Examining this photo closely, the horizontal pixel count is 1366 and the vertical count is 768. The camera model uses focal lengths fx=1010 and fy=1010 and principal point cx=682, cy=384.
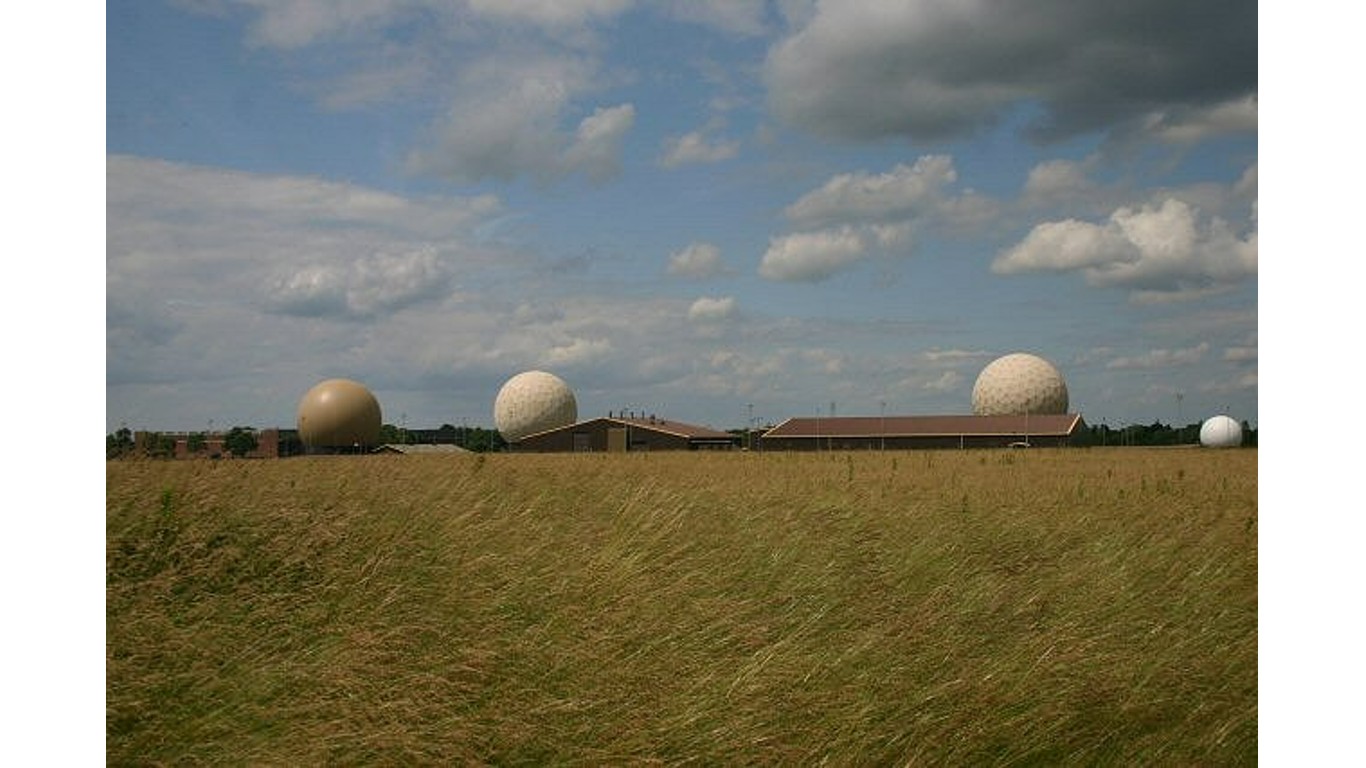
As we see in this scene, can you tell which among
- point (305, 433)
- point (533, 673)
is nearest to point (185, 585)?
point (533, 673)

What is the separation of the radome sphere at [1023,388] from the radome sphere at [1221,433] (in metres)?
11.7

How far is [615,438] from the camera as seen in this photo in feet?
205

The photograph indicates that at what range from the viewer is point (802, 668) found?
20.5 ft

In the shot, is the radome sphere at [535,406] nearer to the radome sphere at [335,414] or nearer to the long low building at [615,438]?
the long low building at [615,438]

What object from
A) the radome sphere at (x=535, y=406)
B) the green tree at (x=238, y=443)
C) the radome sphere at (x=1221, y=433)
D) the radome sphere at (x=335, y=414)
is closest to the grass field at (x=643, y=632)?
the green tree at (x=238, y=443)

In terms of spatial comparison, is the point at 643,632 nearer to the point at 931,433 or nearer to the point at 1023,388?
the point at 931,433

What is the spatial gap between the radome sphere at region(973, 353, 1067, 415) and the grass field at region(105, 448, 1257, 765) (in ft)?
192

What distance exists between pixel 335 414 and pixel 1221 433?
151 feet

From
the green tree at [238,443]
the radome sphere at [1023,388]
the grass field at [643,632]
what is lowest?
the grass field at [643,632]

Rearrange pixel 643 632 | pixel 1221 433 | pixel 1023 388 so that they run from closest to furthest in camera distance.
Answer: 1. pixel 643 632
2. pixel 1221 433
3. pixel 1023 388

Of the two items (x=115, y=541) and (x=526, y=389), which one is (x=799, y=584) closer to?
(x=115, y=541)

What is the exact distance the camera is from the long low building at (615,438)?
6162 cm

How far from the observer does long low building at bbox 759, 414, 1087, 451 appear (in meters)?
60.5

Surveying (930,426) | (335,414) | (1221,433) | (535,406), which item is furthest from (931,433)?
(335,414)
